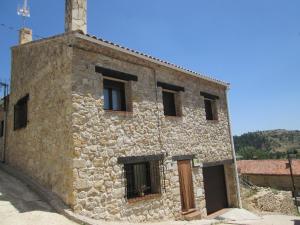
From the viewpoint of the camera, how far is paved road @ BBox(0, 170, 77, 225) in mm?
6480

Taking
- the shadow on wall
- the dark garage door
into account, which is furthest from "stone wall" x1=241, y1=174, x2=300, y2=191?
the shadow on wall

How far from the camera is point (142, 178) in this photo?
381 inches

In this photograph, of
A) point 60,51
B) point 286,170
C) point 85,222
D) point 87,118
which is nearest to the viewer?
point 85,222

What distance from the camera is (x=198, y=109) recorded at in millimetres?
12469

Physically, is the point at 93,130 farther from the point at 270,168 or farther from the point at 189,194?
the point at 270,168

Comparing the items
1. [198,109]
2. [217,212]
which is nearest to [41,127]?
[198,109]

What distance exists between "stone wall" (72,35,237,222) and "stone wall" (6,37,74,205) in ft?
1.13

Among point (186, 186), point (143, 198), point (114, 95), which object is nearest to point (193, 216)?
point (186, 186)

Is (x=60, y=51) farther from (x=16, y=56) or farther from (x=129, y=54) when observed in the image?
(x=16, y=56)

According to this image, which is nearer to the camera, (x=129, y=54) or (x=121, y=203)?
(x=121, y=203)

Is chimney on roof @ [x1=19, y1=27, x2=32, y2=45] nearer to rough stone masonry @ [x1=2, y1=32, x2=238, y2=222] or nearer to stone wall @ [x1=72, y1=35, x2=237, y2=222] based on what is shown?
rough stone masonry @ [x1=2, y1=32, x2=238, y2=222]

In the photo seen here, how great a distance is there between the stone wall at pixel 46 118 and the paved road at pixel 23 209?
0.56 metres

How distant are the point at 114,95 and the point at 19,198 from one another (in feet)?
13.8

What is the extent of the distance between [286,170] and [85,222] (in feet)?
104
